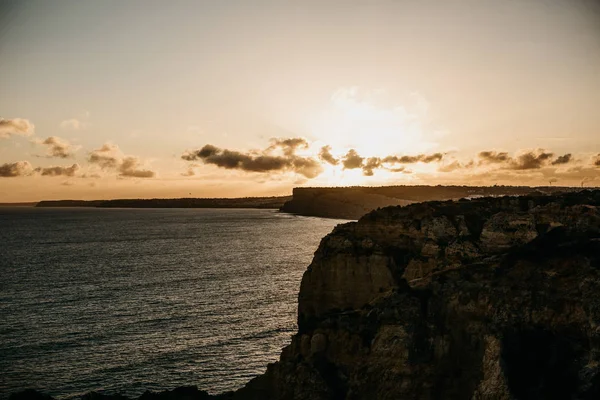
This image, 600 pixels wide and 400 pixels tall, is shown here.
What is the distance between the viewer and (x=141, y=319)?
64062mm

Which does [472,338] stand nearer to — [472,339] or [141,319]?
[472,339]

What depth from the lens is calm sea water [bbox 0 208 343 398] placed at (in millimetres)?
45594

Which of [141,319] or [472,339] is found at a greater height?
[472,339]

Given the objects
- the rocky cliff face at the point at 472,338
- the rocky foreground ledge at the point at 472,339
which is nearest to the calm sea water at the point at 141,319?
the rocky foreground ledge at the point at 472,339

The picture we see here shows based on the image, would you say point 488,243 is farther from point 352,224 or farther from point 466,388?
point 466,388

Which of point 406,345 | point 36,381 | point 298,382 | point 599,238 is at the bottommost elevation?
point 36,381

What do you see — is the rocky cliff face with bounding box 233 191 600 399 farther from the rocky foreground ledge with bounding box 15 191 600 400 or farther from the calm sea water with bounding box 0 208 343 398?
the calm sea water with bounding box 0 208 343 398

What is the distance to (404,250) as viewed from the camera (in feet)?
156

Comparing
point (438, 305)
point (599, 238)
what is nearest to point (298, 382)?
point (438, 305)

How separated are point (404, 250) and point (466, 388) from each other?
2449cm

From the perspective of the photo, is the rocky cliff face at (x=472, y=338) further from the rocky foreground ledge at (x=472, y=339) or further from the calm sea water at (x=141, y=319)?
the calm sea water at (x=141, y=319)

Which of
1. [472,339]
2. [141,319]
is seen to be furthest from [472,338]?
[141,319]

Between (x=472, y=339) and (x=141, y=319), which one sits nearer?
(x=472, y=339)

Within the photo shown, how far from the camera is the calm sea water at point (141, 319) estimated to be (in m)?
45.6
